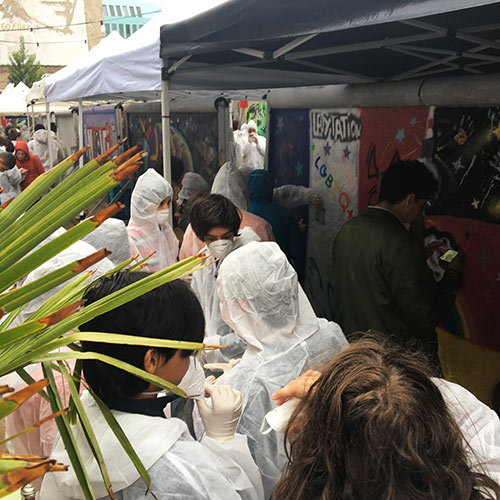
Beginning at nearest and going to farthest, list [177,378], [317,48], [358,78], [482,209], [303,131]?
[177,378] → [482,209] → [317,48] → [358,78] → [303,131]

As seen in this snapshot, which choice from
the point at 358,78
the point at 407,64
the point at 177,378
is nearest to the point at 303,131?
the point at 358,78

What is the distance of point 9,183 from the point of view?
8.87 meters

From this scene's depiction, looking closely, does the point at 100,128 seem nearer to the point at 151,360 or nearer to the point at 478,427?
the point at 151,360

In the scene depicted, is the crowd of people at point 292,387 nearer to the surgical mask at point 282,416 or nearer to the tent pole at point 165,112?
the surgical mask at point 282,416

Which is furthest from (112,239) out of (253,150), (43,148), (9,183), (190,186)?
(43,148)

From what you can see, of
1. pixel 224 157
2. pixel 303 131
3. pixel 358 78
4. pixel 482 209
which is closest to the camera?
pixel 482 209

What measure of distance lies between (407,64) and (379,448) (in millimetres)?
3386

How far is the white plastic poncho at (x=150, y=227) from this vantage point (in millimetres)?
4359

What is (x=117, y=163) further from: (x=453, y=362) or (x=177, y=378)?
(x=453, y=362)

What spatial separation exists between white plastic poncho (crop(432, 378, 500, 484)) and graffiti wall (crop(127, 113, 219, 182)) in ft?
18.8

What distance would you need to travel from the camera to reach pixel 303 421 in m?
1.13

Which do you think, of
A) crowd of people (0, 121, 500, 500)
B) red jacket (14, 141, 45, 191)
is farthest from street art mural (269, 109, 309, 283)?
red jacket (14, 141, 45, 191)

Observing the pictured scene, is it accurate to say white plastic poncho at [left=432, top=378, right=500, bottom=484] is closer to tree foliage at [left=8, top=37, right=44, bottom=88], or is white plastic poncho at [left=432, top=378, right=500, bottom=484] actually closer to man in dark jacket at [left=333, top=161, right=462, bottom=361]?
man in dark jacket at [left=333, top=161, right=462, bottom=361]

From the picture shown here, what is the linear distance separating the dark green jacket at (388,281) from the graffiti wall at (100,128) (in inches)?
334
